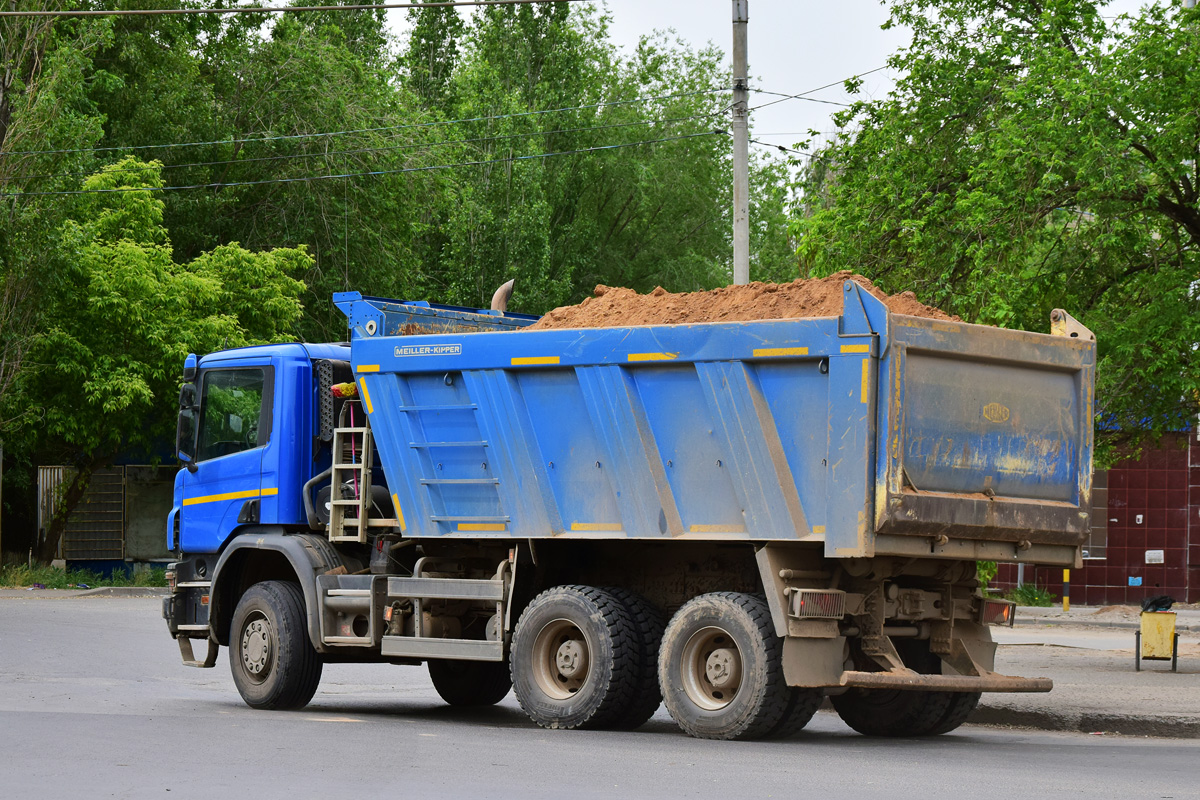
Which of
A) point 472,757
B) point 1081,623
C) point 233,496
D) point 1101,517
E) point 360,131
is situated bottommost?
point 1081,623

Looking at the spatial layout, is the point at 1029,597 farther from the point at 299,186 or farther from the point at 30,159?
the point at 30,159

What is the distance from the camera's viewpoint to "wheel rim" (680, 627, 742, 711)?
10.1m

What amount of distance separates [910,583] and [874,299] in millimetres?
2227

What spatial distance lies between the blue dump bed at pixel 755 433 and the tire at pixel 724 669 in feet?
1.65

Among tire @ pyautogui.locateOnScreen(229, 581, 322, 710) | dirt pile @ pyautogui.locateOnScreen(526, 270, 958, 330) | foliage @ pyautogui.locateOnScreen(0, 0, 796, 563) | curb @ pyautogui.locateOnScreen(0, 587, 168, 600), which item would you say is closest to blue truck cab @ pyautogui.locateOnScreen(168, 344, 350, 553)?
tire @ pyautogui.locateOnScreen(229, 581, 322, 710)

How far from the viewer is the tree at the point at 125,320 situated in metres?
28.9

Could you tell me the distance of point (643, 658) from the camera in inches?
424

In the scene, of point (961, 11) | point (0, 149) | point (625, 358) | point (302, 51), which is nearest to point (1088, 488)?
point (625, 358)

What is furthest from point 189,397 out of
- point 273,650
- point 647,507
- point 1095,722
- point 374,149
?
point 374,149

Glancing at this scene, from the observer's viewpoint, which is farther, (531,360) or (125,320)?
(125,320)

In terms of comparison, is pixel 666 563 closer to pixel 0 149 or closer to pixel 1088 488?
pixel 1088 488

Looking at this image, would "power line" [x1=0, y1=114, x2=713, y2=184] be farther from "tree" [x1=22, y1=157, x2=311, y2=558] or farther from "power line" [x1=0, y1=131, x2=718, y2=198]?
"tree" [x1=22, y1=157, x2=311, y2=558]

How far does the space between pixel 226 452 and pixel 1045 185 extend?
8.02 metres

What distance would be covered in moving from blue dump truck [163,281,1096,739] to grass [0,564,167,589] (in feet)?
58.2
